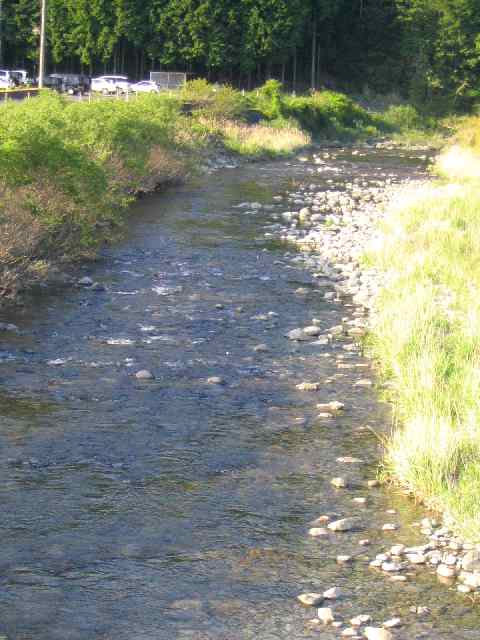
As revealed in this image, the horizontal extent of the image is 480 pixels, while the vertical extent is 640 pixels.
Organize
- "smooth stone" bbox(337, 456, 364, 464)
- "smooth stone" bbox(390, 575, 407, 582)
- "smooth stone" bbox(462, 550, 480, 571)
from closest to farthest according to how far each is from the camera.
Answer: "smooth stone" bbox(390, 575, 407, 582)
"smooth stone" bbox(462, 550, 480, 571)
"smooth stone" bbox(337, 456, 364, 464)

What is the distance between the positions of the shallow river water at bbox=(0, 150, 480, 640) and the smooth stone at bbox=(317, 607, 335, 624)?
0.13 metres

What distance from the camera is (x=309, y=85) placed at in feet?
322

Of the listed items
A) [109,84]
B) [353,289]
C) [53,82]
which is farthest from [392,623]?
[109,84]

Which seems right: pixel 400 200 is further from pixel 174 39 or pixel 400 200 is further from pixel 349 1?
pixel 349 1

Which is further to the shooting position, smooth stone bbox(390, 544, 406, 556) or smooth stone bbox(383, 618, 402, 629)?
smooth stone bbox(390, 544, 406, 556)

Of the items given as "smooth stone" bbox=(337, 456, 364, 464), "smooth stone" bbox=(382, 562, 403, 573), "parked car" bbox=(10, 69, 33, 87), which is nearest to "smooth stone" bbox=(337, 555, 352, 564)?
"smooth stone" bbox=(382, 562, 403, 573)

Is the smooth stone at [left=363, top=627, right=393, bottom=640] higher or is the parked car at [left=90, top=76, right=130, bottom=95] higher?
the parked car at [left=90, top=76, right=130, bottom=95]

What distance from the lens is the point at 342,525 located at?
32.3 feet

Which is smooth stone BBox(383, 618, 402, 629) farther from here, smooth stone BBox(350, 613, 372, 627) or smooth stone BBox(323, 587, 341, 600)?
smooth stone BBox(323, 587, 341, 600)

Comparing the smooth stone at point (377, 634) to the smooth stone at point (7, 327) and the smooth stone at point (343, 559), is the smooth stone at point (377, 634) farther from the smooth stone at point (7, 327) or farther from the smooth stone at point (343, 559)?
the smooth stone at point (7, 327)

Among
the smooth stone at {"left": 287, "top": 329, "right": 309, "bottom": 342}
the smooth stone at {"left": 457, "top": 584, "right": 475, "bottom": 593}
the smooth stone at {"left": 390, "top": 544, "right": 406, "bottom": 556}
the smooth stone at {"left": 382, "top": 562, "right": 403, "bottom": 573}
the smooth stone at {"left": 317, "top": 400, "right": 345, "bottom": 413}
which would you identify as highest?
the smooth stone at {"left": 287, "top": 329, "right": 309, "bottom": 342}

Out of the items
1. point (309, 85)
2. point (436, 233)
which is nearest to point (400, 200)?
point (436, 233)

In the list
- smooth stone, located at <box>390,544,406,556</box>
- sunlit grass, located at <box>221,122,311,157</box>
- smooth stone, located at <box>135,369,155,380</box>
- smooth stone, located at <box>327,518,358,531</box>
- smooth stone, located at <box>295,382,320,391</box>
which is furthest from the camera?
sunlit grass, located at <box>221,122,311,157</box>

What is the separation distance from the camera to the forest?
82.8 metres
